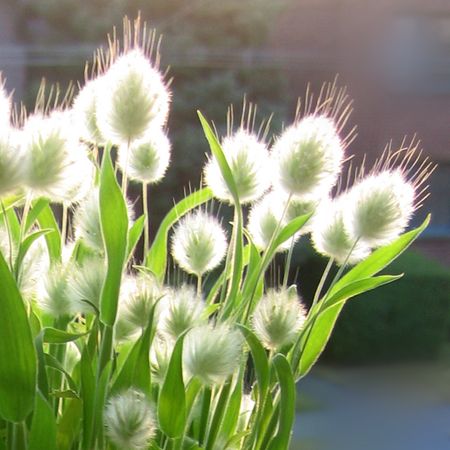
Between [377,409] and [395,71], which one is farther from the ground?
[395,71]

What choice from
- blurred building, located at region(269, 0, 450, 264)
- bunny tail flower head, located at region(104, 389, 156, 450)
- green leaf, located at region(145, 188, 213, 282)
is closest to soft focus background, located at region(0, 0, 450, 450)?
blurred building, located at region(269, 0, 450, 264)

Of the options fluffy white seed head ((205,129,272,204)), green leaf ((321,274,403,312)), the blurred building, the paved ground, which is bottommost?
green leaf ((321,274,403,312))

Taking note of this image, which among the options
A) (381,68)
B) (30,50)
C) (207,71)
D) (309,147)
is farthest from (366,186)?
(207,71)

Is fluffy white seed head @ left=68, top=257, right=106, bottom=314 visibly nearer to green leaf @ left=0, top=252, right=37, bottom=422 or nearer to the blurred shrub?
green leaf @ left=0, top=252, right=37, bottom=422

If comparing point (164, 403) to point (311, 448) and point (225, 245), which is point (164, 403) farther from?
point (311, 448)

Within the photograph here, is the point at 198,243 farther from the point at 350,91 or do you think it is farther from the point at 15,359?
the point at 350,91

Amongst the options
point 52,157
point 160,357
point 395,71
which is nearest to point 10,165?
point 52,157

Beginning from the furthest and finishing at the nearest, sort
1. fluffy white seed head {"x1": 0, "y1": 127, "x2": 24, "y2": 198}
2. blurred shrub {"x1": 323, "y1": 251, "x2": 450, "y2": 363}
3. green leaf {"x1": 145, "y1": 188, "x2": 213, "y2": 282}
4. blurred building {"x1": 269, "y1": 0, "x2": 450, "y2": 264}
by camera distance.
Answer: blurred shrub {"x1": 323, "y1": 251, "x2": 450, "y2": 363}, blurred building {"x1": 269, "y1": 0, "x2": 450, "y2": 264}, green leaf {"x1": 145, "y1": 188, "x2": 213, "y2": 282}, fluffy white seed head {"x1": 0, "y1": 127, "x2": 24, "y2": 198}

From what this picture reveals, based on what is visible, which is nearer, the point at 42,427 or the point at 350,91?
the point at 42,427

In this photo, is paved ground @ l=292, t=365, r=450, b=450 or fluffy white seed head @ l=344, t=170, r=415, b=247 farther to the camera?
paved ground @ l=292, t=365, r=450, b=450
